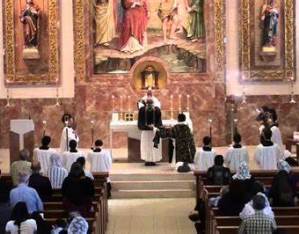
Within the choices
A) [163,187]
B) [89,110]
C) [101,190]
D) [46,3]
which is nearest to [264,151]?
[163,187]

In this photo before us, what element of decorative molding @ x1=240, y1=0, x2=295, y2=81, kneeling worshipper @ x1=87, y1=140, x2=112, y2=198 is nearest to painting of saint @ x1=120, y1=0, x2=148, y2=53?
decorative molding @ x1=240, y1=0, x2=295, y2=81

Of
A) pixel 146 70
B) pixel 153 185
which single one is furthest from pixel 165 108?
pixel 153 185

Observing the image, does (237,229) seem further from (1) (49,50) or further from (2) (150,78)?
(1) (49,50)

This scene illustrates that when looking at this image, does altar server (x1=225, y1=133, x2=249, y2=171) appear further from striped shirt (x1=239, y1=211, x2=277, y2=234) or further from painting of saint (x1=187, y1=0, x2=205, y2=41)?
striped shirt (x1=239, y1=211, x2=277, y2=234)

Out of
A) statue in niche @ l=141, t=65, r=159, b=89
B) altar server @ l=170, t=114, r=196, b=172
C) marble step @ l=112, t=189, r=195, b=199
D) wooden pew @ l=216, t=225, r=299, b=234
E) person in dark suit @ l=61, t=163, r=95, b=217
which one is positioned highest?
statue in niche @ l=141, t=65, r=159, b=89

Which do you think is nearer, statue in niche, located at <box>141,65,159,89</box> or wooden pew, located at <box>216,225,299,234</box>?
wooden pew, located at <box>216,225,299,234</box>

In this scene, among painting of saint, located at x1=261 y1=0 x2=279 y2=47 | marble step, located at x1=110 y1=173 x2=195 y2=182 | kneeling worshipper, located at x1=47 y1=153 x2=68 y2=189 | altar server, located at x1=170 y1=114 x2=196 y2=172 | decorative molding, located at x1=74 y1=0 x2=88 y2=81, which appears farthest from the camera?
decorative molding, located at x1=74 y1=0 x2=88 y2=81

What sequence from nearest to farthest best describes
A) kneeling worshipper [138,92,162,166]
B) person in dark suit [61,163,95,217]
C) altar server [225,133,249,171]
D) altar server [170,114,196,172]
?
person in dark suit [61,163,95,217]
altar server [225,133,249,171]
altar server [170,114,196,172]
kneeling worshipper [138,92,162,166]

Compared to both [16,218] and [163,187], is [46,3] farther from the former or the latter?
[16,218]

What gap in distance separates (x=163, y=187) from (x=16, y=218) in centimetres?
785

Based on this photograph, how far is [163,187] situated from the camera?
16641 millimetres

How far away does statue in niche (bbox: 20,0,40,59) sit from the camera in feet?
69.5

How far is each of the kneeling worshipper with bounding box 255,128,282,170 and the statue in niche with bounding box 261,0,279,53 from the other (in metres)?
5.27

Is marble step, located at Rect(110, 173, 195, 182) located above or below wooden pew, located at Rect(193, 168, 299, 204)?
below
